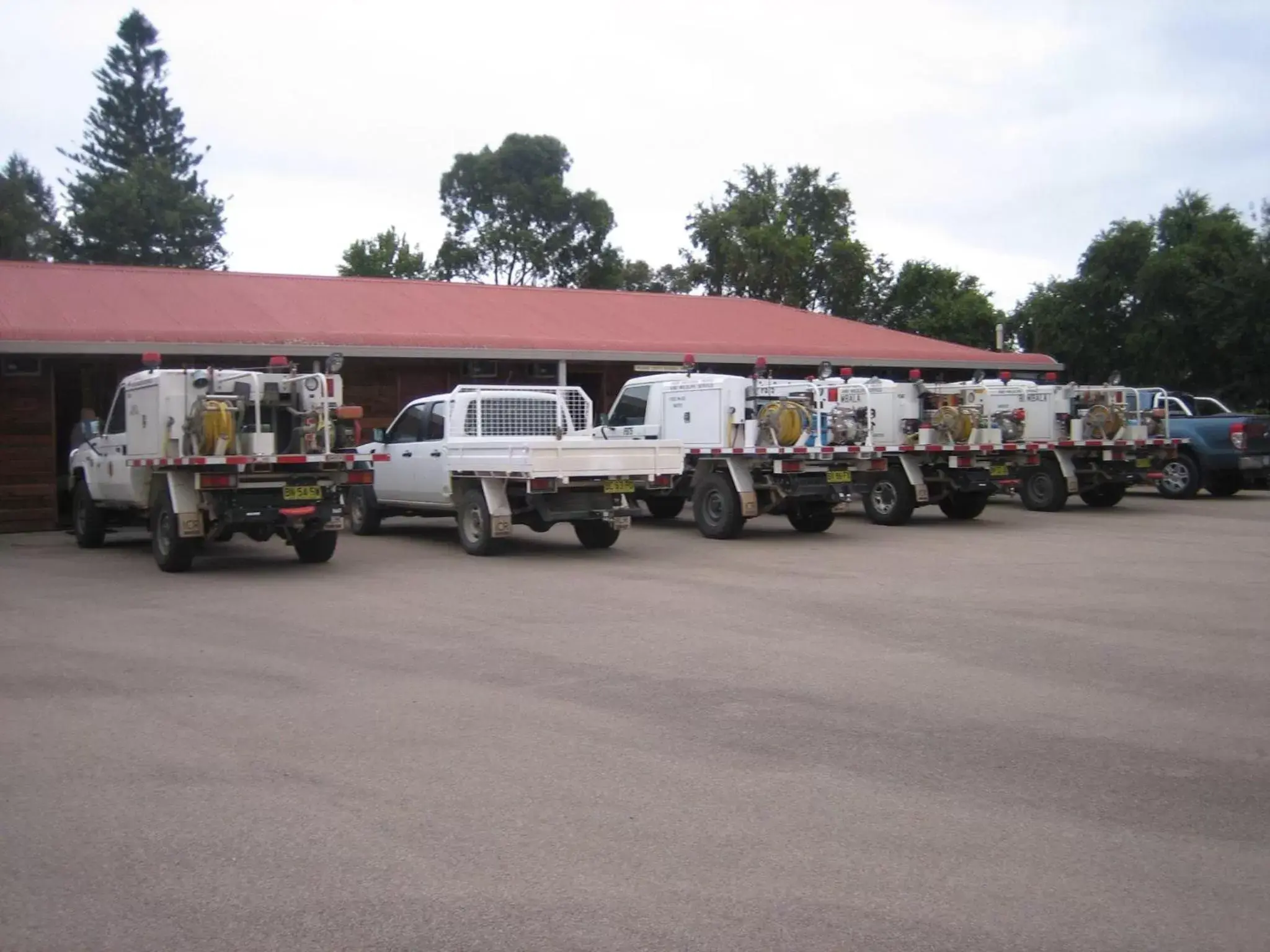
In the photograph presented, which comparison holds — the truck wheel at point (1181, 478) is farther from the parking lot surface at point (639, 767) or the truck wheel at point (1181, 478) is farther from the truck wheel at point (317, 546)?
the truck wheel at point (317, 546)

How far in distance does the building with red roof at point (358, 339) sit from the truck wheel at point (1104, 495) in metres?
6.00

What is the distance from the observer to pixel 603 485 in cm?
1461

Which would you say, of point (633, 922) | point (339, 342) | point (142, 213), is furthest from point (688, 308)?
point (142, 213)

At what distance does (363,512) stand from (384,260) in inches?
1662

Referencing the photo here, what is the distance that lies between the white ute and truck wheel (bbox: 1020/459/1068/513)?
8552mm

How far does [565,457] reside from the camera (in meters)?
14.2

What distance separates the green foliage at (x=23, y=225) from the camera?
52875mm

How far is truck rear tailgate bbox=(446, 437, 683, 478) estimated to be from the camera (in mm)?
14078

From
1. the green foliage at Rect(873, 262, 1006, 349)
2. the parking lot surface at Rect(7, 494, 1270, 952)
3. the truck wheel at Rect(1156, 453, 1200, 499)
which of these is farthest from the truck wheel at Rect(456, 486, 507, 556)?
the green foliage at Rect(873, 262, 1006, 349)

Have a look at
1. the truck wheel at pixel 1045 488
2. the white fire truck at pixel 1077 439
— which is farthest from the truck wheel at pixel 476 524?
the truck wheel at pixel 1045 488

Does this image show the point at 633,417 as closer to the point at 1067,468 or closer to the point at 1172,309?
the point at 1067,468

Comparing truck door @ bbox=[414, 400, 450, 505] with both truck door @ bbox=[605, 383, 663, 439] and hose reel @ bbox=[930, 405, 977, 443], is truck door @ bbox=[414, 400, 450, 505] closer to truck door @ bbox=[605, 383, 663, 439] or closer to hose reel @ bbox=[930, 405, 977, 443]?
truck door @ bbox=[605, 383, 663, 439]

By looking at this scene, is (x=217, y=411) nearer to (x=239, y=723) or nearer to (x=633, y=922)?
(x=239, y=723)

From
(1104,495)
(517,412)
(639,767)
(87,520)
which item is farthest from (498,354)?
(639,767)
